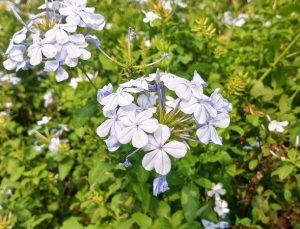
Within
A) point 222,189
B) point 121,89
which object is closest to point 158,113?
point 121,89

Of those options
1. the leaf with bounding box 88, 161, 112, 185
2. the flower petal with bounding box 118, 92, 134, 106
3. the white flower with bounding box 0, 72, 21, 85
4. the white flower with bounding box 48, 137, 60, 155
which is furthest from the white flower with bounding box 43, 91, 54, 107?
the flower petal with bounding box 118, 92, 134, 106

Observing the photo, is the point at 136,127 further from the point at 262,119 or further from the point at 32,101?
the point at 32,101

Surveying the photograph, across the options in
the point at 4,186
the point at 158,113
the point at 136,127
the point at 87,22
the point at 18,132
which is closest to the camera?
the point at 136,127

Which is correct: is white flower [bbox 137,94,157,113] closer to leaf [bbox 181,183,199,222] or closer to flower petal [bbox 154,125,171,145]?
flower petal [bbox 154,125,171,145]

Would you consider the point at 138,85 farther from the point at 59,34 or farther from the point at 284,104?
the point at 284,104

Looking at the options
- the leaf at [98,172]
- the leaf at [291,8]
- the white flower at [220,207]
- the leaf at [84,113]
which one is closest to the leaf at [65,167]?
the leaf at [98,172]

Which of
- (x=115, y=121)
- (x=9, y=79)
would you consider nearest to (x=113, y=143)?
(x=115, y=121)

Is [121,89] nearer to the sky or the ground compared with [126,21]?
nearer to the sky
